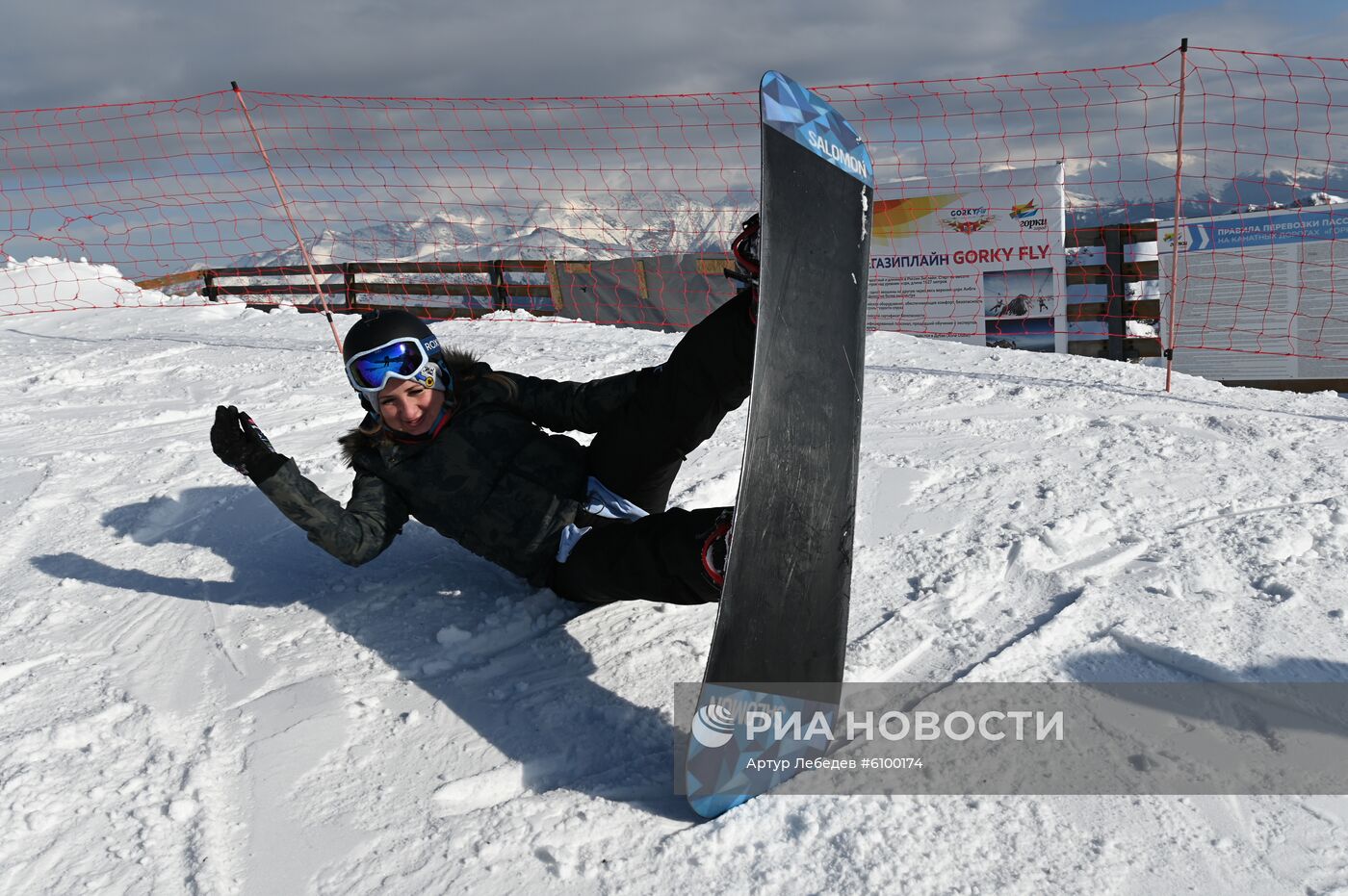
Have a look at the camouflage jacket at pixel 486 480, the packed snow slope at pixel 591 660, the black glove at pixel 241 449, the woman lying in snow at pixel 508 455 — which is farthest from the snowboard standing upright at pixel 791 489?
the black glove at pixel 241 449

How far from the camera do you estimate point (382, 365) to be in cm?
273

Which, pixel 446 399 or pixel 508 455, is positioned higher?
pixel 446 399

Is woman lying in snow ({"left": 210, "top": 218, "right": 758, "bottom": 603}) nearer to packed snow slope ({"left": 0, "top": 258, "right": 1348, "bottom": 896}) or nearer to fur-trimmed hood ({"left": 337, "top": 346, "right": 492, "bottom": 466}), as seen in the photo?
fur-trimmed hood ({"left": 337, "top": 346, "right": 492, "bottom": 466})

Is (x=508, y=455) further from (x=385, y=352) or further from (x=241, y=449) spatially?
(x=241, y=449)

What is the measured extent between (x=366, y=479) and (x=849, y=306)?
5.18ft

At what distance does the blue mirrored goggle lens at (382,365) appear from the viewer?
272 centimetres

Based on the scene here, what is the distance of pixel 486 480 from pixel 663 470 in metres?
0.55

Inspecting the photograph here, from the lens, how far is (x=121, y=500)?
408 centimetres

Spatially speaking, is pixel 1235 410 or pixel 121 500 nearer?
pixel 121 500

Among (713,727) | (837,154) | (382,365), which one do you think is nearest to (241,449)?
(382,365)

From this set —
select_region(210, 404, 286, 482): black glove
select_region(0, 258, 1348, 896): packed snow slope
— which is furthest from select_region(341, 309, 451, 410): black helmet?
select_region(0, 258, 1348, 896): packed snow slope

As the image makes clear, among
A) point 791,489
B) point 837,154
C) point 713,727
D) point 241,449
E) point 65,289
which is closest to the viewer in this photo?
point 713,727

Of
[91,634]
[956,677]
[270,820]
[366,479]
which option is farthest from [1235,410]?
[91,634]

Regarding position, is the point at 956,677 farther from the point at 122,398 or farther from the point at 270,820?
the point at 122,398
